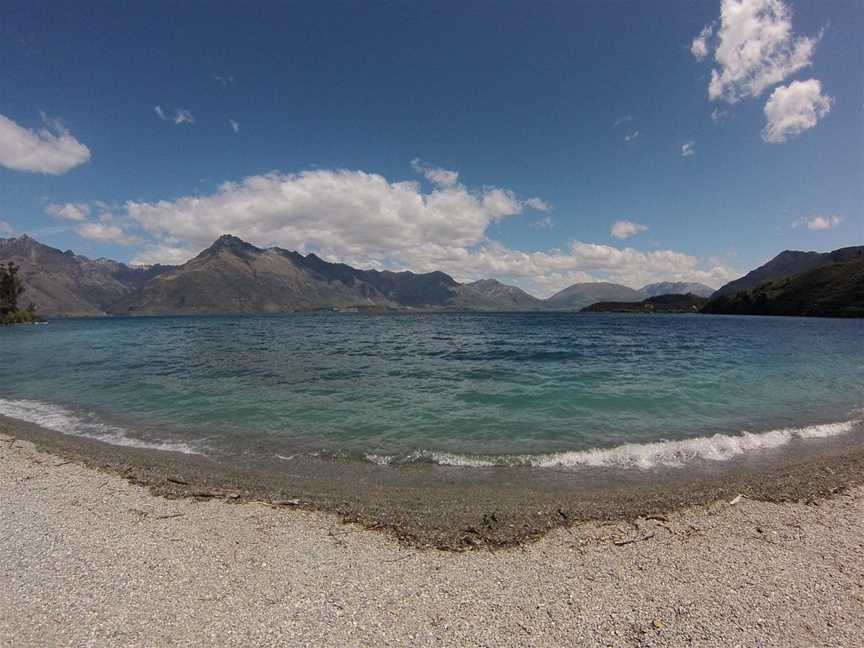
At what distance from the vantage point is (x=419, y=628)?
239 inches

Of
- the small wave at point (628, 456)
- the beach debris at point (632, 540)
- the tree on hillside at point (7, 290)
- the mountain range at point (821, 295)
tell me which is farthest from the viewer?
the mountain range at point (821, 295)

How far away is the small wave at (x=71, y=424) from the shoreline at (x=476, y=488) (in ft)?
3.95

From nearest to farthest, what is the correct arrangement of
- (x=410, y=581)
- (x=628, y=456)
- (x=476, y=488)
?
(x=410, y=581) < (x=476, y=488) < (x=628, y=456)

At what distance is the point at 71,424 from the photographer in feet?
64.7

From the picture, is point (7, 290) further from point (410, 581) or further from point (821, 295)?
point (821, 295)

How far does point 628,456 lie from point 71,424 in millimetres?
26233

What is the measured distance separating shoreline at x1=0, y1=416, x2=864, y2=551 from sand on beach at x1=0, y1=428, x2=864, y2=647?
1.88 feet

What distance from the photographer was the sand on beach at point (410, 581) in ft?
19.8

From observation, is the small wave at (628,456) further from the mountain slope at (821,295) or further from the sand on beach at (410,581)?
the mountain slope at (821,295)

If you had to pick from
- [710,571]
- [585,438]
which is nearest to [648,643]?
[710,571]

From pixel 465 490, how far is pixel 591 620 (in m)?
5.97

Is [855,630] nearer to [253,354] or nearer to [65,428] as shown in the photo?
[65,428]

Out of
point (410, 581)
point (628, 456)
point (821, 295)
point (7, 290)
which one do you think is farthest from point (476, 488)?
point (821, 295)

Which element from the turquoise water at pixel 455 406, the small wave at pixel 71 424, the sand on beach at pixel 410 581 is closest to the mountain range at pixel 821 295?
the turquoise water at pixel 455 406
